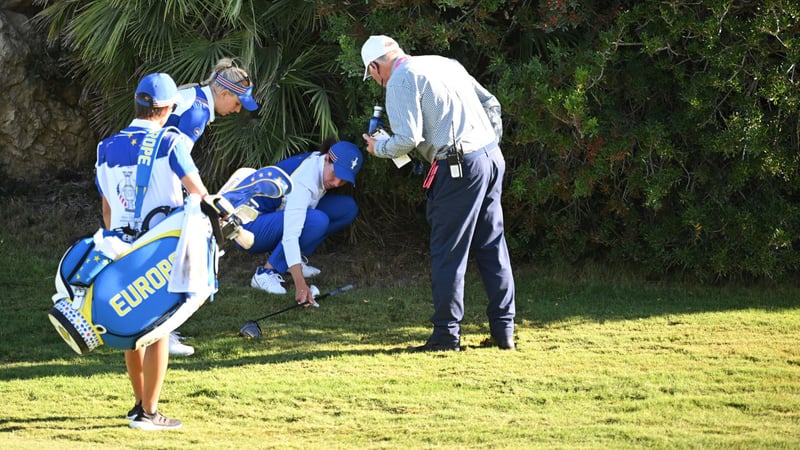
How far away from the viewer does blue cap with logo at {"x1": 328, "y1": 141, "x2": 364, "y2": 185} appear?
7.57m

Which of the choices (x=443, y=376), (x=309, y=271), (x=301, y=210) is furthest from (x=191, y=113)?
(x=309, y=271)

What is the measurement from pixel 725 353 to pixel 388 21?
11.1 feet

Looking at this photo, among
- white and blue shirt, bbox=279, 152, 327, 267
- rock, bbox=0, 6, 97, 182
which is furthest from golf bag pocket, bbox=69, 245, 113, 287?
rock, bbox=0, 6, 97, 182

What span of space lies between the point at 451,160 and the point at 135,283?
205cm

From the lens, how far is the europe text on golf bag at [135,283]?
4465 mm

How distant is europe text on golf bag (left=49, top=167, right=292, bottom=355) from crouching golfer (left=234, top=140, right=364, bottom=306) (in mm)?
2767

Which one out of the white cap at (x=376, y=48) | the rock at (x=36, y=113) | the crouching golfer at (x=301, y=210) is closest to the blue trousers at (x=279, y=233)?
the crouching golfer at (x=301, y=210)

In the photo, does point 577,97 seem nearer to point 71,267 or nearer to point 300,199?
point 300,199

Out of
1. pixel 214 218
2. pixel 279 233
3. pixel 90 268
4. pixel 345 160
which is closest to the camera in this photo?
pixel 90 268

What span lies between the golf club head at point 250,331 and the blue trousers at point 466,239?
1.14m

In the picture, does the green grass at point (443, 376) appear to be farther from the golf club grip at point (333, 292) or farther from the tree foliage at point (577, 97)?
the tree foliage at point (577, 97)

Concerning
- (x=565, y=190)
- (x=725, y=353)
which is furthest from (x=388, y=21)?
(x=725, y=353)

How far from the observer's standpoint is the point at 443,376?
576 cm

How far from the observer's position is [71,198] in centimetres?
Result: 981
